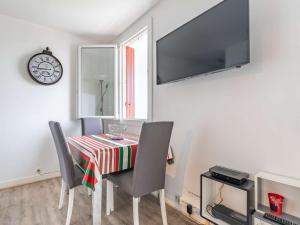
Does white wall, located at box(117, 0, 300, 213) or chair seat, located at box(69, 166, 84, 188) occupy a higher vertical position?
white wall, located at box(117, 0, 300, 213)

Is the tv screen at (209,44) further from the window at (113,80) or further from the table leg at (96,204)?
the table leg at (96,204)

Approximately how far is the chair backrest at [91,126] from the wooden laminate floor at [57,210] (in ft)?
2.81

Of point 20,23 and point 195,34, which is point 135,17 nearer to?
point 195,34

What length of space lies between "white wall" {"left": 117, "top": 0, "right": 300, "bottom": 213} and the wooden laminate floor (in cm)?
33

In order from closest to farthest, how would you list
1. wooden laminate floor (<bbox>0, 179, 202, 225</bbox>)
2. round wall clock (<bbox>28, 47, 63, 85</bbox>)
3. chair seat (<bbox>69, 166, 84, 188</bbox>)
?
chair seat (<bbox>69, 166, 84, 188</bbox>) < wooden laminate floor (<bbox>0, 179, 202, 225</bbox>) < round wall clock (<bbox>28, 47, 63, 85</bbox>)

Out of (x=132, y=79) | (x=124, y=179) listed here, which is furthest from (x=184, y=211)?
(x=132, y=79)

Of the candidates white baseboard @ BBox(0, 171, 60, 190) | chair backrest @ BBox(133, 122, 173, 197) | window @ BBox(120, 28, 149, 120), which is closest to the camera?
chair backrest @ BBox(133, 122, 173, 197)

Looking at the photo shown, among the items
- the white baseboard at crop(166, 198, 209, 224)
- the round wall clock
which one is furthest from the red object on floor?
the round wall clock

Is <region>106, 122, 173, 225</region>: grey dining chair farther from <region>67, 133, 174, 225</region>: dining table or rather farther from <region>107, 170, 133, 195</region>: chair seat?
<region>67, 133, 174, 225</region>: dining table

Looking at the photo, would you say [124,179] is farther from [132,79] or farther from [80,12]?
[80,12]

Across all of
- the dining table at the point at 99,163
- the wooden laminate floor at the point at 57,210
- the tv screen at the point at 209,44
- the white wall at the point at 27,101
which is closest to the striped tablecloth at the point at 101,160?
the dining table at the point at 99,163

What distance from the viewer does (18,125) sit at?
278 cm

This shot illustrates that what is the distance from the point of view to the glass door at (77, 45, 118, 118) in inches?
130

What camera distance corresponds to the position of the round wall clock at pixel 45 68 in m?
2.86
